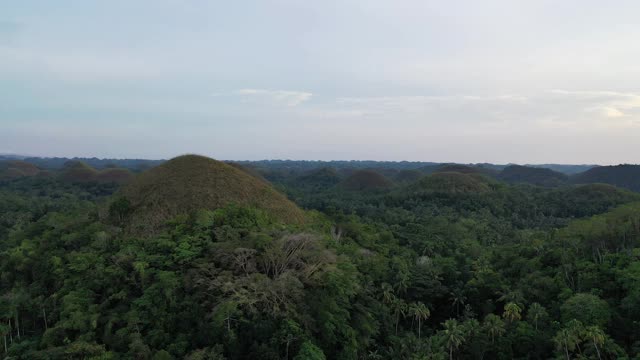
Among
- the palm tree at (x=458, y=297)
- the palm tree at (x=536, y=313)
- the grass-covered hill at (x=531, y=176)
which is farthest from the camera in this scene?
the grass-covered hill at (x=531, y=176)

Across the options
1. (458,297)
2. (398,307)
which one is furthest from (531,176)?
(398,307)

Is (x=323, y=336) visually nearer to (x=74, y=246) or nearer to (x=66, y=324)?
(x=66, y=324)

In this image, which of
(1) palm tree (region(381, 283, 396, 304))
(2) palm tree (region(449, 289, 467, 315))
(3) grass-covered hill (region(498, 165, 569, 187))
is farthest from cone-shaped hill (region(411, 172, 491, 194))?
(3) grass-covered hill (region(498, 165, 569, 187))

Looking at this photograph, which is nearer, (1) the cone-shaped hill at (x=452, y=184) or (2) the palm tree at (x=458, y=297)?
(2) the palm tree at (x=458, y=297)

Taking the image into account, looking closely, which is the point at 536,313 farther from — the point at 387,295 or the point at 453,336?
the point at 387,295

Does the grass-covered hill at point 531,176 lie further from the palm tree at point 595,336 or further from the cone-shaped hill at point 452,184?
the palm tree at point 595,336

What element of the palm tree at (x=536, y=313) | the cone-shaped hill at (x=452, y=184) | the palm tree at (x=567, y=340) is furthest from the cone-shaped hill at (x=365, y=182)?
the palm tree at (x=567, y=340)

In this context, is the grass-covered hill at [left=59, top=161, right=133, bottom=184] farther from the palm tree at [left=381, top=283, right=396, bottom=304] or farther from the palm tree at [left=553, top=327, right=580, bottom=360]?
the palm tree at [left=553, top=327, right=580, bottom=360]
